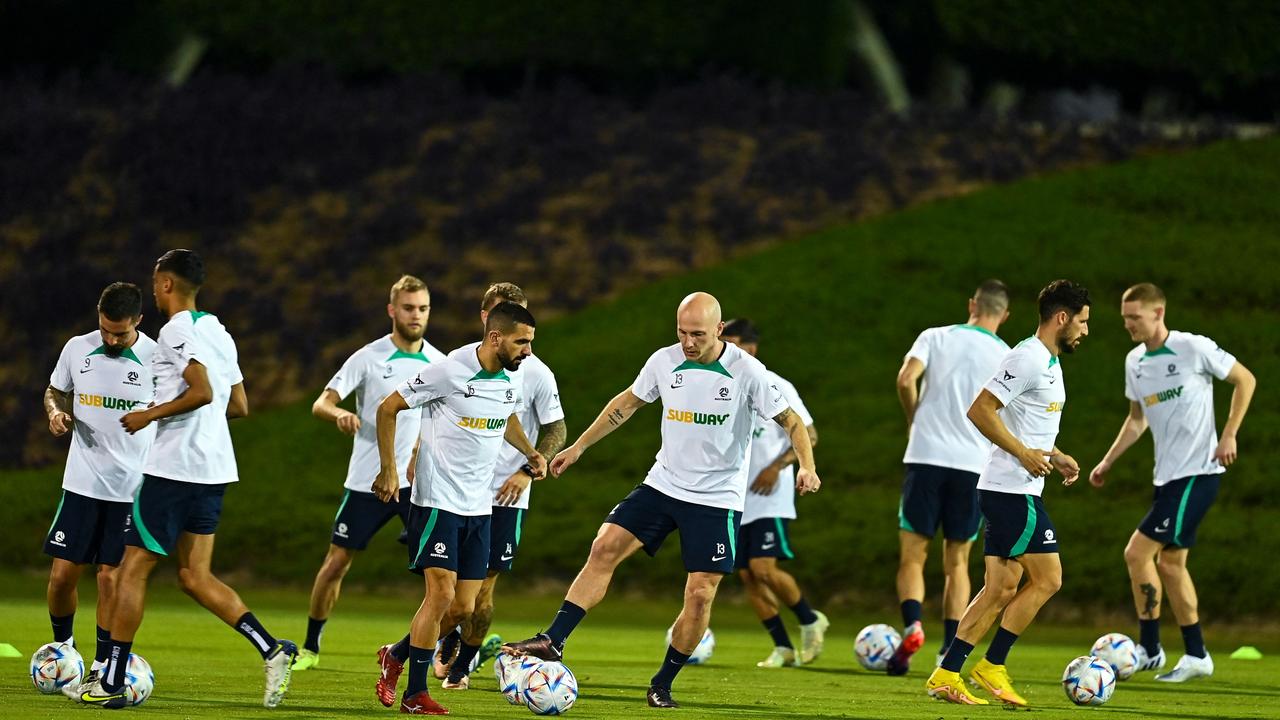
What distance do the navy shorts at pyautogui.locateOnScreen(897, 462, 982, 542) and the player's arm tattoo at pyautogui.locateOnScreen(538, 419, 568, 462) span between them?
3249mm

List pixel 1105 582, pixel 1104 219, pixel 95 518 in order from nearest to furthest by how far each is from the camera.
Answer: pixel 95 518
pixel 1105 582
pixel 1104 219

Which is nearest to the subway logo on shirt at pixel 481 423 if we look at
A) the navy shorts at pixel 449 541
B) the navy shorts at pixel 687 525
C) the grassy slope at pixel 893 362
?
the navy shorts at pixel 449 541

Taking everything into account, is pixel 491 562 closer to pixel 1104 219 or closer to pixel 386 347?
pixel 386 347

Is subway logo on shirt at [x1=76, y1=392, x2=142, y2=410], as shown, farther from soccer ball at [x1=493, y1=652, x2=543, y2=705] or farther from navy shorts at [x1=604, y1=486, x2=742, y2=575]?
navy shorts at [x1=604, y1=486, x2=742, y2=575]

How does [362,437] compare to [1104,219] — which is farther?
[1104,219]

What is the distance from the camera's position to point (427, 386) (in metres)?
9.65

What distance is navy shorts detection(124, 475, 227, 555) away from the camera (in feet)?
30.9

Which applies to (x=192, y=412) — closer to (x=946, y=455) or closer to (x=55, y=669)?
(x=55, y=669)

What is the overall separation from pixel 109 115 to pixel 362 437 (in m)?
20.9

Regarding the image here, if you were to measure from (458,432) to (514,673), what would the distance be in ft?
4.50

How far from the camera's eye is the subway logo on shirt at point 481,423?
9695mm

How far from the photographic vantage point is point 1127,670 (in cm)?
1204

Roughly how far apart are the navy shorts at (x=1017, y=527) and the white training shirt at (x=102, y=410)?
5140 mm

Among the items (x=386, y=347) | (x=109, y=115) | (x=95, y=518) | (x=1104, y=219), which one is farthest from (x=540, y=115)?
(x=95, y=518)
